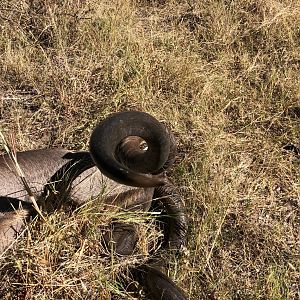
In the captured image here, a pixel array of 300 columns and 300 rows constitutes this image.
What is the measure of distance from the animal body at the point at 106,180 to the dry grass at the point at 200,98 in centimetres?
16

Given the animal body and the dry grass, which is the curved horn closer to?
the animal body

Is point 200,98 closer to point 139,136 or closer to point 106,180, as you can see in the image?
point 106,180

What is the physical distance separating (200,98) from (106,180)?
133 cm

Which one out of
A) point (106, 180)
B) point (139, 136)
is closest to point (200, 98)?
point (106, 180)

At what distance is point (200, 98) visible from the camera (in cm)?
462

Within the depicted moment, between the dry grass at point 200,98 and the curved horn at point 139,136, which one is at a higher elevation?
the curved horn at point 139,136

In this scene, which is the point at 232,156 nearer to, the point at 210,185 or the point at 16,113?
the point at 210,185

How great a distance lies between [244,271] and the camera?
3.51 metres

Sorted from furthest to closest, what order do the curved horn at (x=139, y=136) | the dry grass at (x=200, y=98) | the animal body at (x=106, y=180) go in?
the dry grass at (x=200, y=98) < the animal body at (x=106, y=180) < the curved horn at (x=139, y=136)

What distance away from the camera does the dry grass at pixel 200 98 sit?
3.56 m

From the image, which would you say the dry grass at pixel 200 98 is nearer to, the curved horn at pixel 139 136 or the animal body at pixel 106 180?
the animal body at pixel 106 180

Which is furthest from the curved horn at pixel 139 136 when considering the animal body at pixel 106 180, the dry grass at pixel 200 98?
the dry grass at pixel 200 98

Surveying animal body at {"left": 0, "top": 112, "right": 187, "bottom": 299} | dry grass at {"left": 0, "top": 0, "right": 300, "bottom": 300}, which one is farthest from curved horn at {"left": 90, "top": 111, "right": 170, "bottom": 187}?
dry grass at {"left": 0, "top": 0, "right": 300, "bottom": 300}

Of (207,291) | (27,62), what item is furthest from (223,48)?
(207,291)
